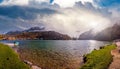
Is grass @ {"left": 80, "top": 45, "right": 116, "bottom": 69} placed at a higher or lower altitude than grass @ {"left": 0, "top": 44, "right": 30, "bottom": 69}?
lower

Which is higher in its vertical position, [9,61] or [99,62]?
[9,61]

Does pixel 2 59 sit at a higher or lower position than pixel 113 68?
higher

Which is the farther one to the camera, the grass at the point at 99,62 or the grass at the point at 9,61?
the grass at the point at 99,62

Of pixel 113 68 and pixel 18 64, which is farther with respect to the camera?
pixel 113 68

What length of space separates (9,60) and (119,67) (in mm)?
17043

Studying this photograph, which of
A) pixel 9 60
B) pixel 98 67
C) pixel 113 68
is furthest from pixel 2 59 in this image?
pixel 113 68

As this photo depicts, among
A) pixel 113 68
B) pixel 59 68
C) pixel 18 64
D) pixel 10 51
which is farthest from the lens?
pixel 59 68

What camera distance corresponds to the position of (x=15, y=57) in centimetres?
2589

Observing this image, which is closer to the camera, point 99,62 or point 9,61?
point 9,61

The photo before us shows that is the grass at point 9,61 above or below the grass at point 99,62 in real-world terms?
above

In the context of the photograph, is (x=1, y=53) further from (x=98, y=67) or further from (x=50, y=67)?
(x=50, y=67)

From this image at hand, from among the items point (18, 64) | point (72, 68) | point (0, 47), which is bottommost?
point (72, 68)

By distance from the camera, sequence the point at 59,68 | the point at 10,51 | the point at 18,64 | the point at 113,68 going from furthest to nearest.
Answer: the point at 59,68 < the point at 113,68 < the point at 10,51 < the point at 18,64

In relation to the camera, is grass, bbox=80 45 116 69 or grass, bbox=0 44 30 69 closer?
grass, bbox=0 44 30 69
